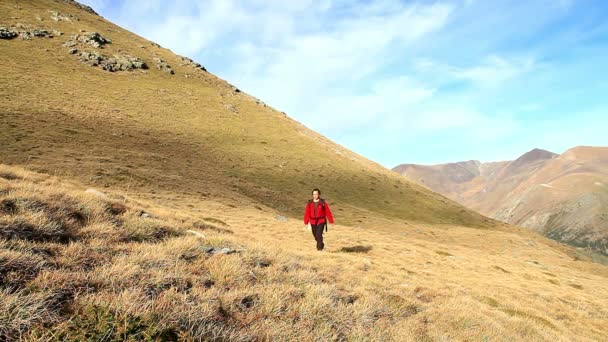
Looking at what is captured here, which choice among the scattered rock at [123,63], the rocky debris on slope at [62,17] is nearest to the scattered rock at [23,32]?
the rocky debris on slope at [62,17]

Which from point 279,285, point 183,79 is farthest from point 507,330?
point 183,79

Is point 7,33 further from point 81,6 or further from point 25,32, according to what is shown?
point 81,6

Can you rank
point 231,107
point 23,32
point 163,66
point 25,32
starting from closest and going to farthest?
1. point 23,32
2. point 25,32
3. point 231,107
4. point 163,66

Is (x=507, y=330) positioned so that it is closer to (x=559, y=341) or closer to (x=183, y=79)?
(x=559, y=341)

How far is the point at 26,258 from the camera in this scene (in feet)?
20.4

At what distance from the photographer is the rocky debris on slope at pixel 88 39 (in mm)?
85688

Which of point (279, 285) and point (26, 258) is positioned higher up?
point (26, 258)

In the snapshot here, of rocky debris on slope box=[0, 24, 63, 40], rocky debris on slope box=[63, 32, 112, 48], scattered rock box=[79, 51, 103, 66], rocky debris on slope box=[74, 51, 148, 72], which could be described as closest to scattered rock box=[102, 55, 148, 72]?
rocky debris on slope box=[74, 51, 148, 72]

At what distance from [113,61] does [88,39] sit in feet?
32.4

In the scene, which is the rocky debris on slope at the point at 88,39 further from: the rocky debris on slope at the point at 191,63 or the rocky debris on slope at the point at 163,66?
the rocky debris on slope at the point at 191,63

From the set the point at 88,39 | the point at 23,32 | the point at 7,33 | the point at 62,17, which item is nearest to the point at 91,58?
the point at 88,39

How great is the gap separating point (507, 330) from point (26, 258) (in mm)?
12491

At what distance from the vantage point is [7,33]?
76.3 meters

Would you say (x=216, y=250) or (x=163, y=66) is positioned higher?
(x=163, y=66)
